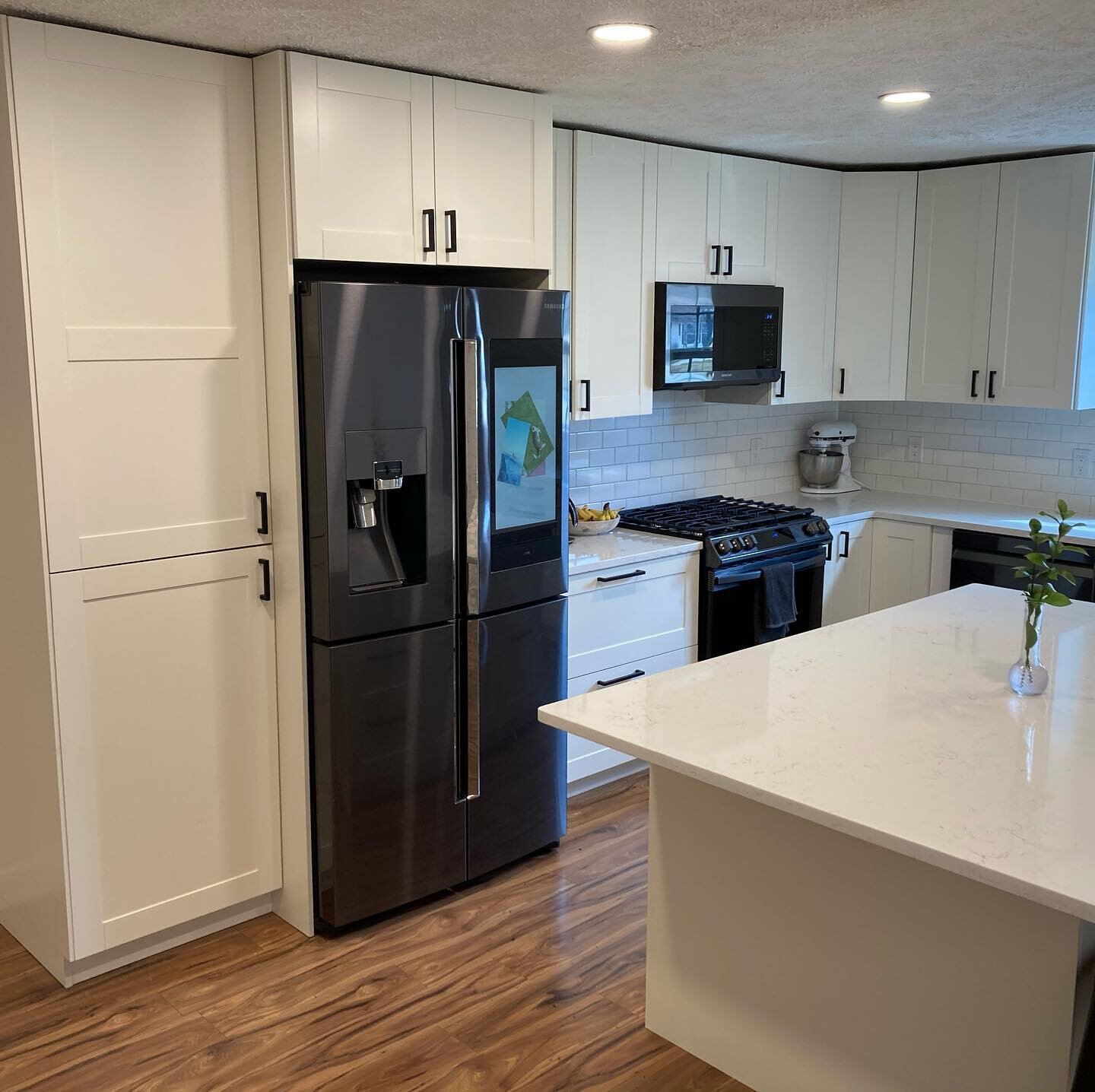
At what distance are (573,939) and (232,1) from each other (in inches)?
97.1

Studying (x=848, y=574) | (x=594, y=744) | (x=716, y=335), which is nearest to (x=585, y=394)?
(x=716, y=335)

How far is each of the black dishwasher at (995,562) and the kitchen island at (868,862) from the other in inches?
68.9

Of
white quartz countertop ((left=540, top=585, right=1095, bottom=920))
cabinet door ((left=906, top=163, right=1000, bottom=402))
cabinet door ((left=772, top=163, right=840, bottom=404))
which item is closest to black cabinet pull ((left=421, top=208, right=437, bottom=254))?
white quartz countertop ((left=540, top=585, right=1095, bottom=920))

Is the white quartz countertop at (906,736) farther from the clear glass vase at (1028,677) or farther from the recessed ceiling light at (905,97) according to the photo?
the recessed ceiling light at (905,97)

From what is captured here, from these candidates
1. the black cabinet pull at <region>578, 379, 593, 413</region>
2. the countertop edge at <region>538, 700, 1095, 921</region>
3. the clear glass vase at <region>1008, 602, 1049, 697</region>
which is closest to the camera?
the countertop edge at <region>538, 700, 1095, 921</region>

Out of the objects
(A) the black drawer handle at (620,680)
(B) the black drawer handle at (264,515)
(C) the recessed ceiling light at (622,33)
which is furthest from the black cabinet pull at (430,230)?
(A) the black drawer handle at (620,680)

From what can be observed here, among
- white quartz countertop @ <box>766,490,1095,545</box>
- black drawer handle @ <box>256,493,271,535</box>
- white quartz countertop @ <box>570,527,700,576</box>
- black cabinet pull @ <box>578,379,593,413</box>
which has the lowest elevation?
white quartz countertop @ <box>570,527,700,576</box>

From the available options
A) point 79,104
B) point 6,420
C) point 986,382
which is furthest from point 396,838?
point 986,382

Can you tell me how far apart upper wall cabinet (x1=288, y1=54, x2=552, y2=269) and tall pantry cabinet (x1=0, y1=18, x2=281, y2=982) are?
19 cm

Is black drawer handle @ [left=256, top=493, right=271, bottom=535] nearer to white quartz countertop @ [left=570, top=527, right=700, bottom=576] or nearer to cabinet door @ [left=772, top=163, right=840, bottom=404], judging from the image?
white quartz countertop @ [left=570, top=527, right=700, bottom=576]

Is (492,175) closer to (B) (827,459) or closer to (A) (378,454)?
(A) (378,454)

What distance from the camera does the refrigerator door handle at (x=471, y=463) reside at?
316 cm

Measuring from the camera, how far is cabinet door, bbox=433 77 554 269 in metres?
3.20

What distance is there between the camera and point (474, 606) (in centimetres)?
332
